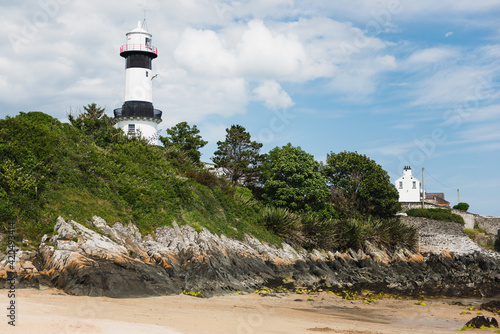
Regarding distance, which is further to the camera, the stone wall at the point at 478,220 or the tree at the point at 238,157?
the stone wall at the point at 478,220

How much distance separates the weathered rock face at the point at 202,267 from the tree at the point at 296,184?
5.82 meters

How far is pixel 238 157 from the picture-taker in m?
38.0

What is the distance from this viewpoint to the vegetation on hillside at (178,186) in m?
16.3

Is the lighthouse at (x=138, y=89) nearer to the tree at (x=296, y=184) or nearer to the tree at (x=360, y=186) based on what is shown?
the tree at (x=296, y=184)

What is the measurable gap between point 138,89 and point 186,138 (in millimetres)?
7070

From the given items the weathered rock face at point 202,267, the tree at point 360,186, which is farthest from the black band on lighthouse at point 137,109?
the weathered rock face at point 202,267

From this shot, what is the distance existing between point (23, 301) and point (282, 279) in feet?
40.5

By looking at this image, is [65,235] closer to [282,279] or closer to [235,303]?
[235,303]

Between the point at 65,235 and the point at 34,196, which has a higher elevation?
the point at 34,196

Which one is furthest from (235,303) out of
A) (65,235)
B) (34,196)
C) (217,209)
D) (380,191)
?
(380,191)

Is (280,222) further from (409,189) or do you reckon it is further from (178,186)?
(409,189)

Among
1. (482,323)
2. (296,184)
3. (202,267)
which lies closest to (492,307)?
(482,323)

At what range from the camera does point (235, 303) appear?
1421 centimetres

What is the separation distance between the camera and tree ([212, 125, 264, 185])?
1452 inches
